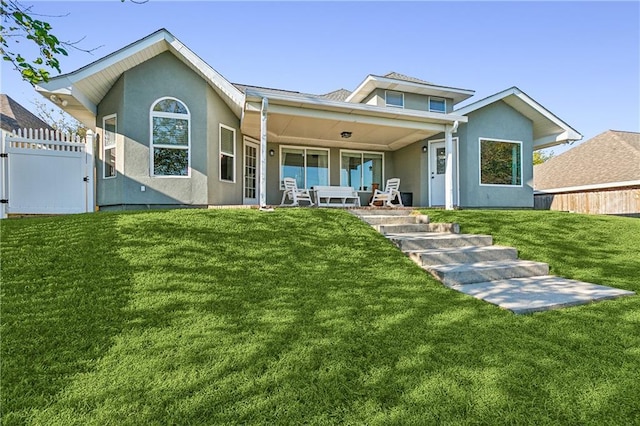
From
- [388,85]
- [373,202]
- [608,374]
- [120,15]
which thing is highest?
[388,85]

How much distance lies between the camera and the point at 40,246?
4.12 m

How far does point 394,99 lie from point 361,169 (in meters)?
3.39

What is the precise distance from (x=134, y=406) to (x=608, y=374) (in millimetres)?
3145

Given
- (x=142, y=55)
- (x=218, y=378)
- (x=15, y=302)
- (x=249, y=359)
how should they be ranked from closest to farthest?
1. (x=218, y=378)
2. (x=249, y=359)
3. (x=15, y=302)
4. (x=142, y=55)

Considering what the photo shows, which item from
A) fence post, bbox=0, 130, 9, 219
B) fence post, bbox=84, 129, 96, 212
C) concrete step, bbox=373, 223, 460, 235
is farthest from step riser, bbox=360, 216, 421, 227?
fence post, bbox=0, 130, 9, 219

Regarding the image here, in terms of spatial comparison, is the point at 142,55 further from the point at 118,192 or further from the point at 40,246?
the point at 40,246

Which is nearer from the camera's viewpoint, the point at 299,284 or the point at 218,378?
the point at 218,378

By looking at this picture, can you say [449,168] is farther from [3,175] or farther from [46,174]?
[3,175]

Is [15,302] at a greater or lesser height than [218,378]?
greater

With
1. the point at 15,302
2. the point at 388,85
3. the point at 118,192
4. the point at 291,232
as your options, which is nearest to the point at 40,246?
the point at 15,302

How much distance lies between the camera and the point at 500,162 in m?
12.3

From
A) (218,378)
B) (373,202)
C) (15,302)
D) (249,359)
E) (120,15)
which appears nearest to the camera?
(218,378)

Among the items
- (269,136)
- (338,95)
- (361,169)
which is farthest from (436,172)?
(338,95)

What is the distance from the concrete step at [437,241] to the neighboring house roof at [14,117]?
50.7 feet
